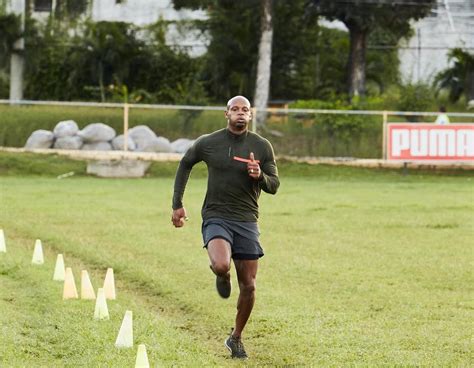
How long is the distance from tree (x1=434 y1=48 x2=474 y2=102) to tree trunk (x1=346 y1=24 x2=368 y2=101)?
13.3 feet

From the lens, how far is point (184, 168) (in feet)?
35.7

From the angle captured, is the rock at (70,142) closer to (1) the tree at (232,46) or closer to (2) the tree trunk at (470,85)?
(1) the tree at (232,46)

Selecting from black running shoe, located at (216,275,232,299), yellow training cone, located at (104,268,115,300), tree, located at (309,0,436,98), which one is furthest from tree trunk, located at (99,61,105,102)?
black running shoe, located at (216,275,232,299)

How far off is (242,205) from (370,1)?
3061cm

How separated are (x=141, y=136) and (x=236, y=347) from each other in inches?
1008

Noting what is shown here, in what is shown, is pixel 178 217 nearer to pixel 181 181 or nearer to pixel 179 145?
pixel 181 181

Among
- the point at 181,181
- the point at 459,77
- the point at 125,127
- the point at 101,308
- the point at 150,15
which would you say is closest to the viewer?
the point at 181,181

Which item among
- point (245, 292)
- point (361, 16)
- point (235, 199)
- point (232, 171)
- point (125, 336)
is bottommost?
point (125, 336)

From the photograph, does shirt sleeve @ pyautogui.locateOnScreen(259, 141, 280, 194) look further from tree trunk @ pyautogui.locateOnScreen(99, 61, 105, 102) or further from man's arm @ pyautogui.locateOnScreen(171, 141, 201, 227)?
tree trunk @ pyautogui.locateOnScreen(99, 61, 105, 102)

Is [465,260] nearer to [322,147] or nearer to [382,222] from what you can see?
[382,222]

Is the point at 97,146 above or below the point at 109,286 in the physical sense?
above

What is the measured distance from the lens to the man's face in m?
10.4

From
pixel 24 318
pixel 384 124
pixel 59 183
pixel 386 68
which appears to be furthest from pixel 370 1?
pixel 24 318

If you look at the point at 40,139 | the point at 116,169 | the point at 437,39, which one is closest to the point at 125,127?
the point at 116,169
